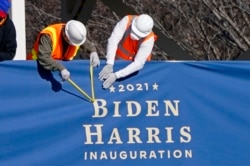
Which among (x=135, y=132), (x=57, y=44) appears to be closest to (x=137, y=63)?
(x=135, y=132)

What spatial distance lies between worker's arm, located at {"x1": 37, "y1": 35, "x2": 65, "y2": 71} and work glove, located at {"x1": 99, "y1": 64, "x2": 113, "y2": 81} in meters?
0.39

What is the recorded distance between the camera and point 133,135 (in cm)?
1016

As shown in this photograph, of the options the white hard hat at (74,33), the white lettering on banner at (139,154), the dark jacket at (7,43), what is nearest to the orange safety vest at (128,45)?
the white hard hat at (74,33)

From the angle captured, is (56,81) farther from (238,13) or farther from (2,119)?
(238,13)

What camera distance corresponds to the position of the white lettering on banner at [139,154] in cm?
1010

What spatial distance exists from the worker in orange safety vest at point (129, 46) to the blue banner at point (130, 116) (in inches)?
A: 3.5

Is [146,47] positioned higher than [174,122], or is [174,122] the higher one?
[146,47]

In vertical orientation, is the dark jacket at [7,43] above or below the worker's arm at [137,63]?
above

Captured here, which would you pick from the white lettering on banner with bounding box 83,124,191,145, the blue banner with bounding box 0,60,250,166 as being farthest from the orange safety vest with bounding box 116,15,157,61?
the white lettering on banner with bounding box 83,124,191,145

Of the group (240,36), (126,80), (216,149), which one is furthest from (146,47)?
(240,36)

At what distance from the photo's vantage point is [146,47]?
10281 millimetres

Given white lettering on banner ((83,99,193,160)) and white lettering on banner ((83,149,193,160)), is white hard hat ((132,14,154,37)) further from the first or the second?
white lettering on banner ((83,149,193,160))

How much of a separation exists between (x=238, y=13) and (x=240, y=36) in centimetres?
52

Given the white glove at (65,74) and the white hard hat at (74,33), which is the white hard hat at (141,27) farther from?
the white glove at (65,74)
